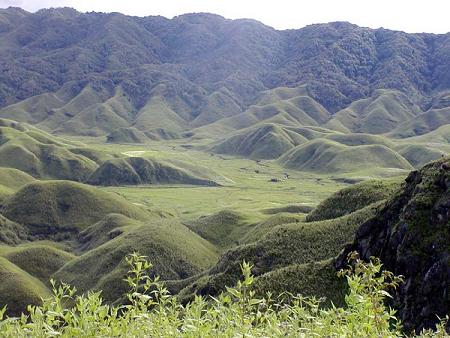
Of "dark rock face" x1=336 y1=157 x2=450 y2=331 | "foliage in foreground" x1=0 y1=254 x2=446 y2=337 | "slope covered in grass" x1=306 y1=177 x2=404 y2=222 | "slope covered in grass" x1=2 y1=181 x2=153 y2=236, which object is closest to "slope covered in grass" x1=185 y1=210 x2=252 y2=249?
"slope covered in grass" x1=306 y1=177 x2=404 y2=222

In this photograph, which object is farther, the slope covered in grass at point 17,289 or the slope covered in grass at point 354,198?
the slope covered in grass at point 17,289

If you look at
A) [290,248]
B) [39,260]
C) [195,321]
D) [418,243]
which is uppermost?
[195,321]

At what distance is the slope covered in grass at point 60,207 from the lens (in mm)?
159250

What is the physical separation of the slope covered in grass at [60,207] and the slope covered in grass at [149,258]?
52.0 metres

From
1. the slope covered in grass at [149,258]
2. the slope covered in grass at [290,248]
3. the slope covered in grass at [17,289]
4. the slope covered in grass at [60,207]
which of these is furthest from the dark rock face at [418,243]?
the slope covered in grass at [60,207]

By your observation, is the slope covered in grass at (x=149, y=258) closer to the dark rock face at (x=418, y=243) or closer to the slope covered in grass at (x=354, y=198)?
the slope covered in grass at (x=354, y=198)

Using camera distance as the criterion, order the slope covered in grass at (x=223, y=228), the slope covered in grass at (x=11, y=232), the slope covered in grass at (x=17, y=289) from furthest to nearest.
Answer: the slope covered in grass at (x=11, y=232) → the slope covered in grass at (x=223, y=228) → the slope covered in grass at (x=17, y=289)

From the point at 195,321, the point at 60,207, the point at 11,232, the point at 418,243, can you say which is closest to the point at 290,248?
the point at 418,243

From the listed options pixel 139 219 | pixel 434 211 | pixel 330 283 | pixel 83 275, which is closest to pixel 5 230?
pixel 139 219

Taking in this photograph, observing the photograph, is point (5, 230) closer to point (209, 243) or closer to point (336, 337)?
point (209, 243)

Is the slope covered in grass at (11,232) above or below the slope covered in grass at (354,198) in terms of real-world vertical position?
below

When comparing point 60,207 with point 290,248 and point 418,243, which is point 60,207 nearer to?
point 290,248

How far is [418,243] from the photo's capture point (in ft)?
136

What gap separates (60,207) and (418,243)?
484ft
